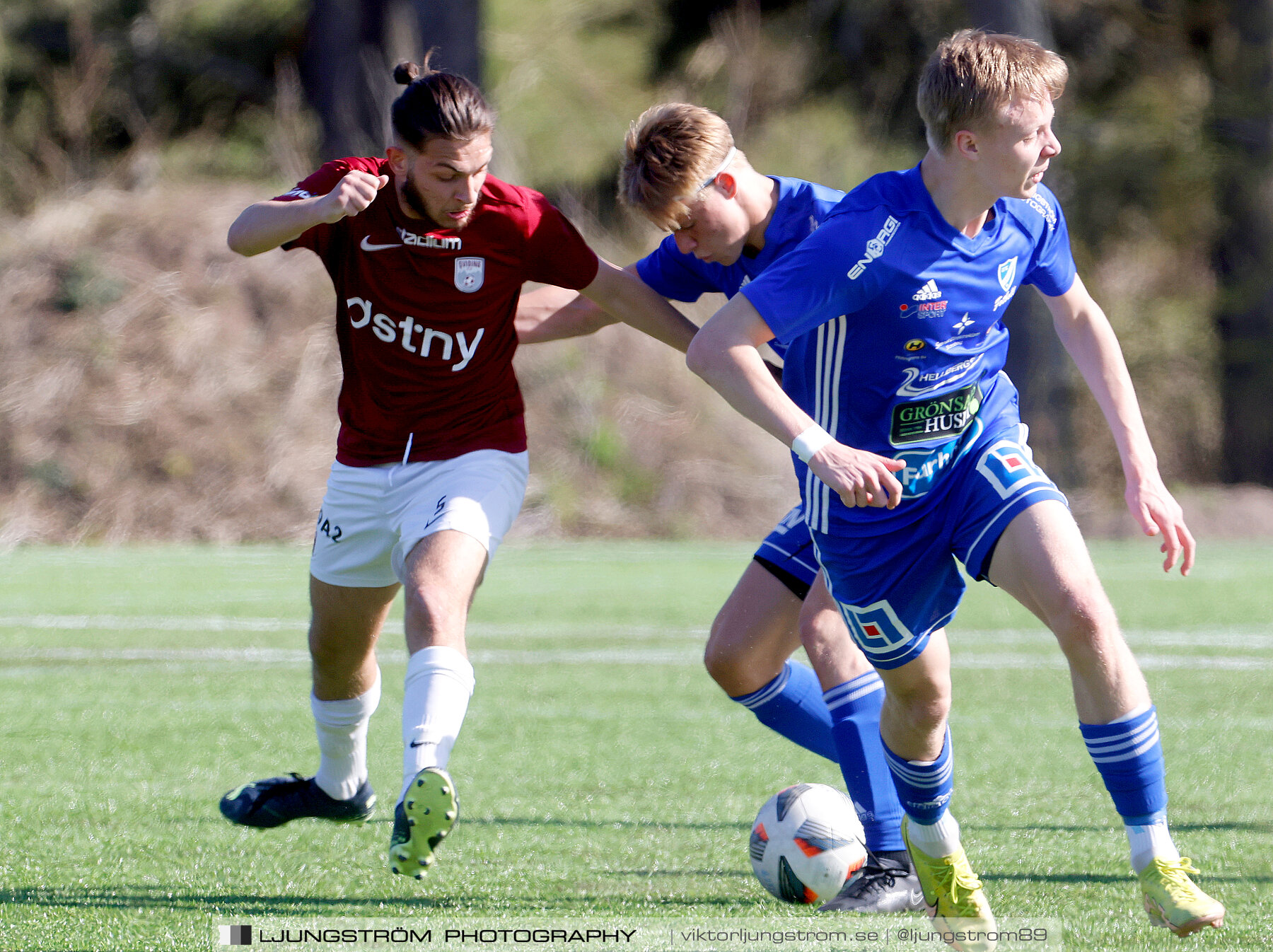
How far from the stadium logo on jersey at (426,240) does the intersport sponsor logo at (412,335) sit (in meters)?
0.20

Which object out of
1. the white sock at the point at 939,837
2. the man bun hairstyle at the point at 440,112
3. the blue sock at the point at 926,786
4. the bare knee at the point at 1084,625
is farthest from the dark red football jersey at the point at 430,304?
the bare knee at the point at 1084,625

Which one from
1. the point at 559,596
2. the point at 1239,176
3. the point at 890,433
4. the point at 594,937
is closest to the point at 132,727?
the point at 594,937

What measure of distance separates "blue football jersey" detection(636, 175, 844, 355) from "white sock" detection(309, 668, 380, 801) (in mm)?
1438

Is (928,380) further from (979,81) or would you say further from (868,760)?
(868,760)

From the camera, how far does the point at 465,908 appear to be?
3.61 meters

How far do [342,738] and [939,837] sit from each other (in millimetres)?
1903

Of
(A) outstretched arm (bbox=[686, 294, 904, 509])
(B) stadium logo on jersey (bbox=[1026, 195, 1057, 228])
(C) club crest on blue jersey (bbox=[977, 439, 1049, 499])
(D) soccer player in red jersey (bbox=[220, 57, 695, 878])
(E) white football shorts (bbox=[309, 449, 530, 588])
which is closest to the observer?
(A) outstretched arm (bbox=[686, 294, 904, 509])

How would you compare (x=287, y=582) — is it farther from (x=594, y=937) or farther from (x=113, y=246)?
(x=594, y=937)

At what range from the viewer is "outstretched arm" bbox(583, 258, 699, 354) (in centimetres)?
422

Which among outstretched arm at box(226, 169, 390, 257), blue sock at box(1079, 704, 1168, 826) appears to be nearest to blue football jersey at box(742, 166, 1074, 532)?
blue sock at box(1079, 704, 1168, 826)

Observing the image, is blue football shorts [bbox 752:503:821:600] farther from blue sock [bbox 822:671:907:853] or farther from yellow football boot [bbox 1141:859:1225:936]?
yellow football boot [bbox 1141:859:1225:936]

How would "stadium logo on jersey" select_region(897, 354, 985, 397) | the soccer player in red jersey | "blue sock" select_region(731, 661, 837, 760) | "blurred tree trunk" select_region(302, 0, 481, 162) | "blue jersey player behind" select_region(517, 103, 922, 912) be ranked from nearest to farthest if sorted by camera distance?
"stadium logo on jersey" select_region(897, 354, 985, 397)
"blue jersey player behind" select_region(517, 103, 922, 912)
the soccer player in red jersey
"blue sock" select_region(731, 661, 837, 760)
"blurred tree trunk" select_region(302, 0, 481, 162)

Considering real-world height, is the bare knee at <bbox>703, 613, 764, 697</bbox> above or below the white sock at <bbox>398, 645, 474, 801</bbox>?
below

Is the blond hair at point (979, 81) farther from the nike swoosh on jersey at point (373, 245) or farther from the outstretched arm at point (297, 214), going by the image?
the nike swoosh on jersey at point (373, 245)
